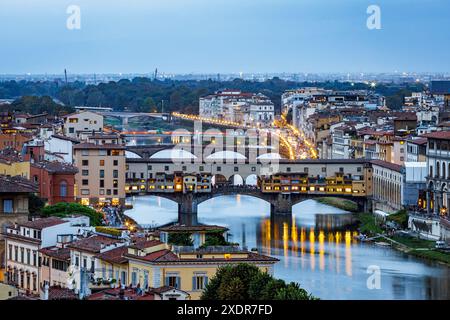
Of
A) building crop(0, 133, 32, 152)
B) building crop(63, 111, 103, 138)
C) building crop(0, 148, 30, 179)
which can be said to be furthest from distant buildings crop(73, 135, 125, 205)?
building crop(63, 111, 103, 138)

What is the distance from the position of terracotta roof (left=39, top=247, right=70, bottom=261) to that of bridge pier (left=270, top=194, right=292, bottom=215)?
13.3 m

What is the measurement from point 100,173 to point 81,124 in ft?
23.0

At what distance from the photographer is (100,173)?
20.1 meters

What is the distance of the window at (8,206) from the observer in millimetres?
9695

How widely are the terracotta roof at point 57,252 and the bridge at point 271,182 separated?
13075mm

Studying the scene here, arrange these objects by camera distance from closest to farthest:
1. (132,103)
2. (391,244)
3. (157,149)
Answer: (391,244)
(157,149)
(132,103)

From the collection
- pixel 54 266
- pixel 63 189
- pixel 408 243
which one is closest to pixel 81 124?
pixel 63 189

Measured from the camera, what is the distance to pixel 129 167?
23.5 metres

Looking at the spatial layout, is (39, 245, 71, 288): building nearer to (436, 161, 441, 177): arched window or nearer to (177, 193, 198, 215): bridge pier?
(436, 161, 441, 177): arched window

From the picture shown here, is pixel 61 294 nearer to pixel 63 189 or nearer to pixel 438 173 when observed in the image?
pixel 63 189
